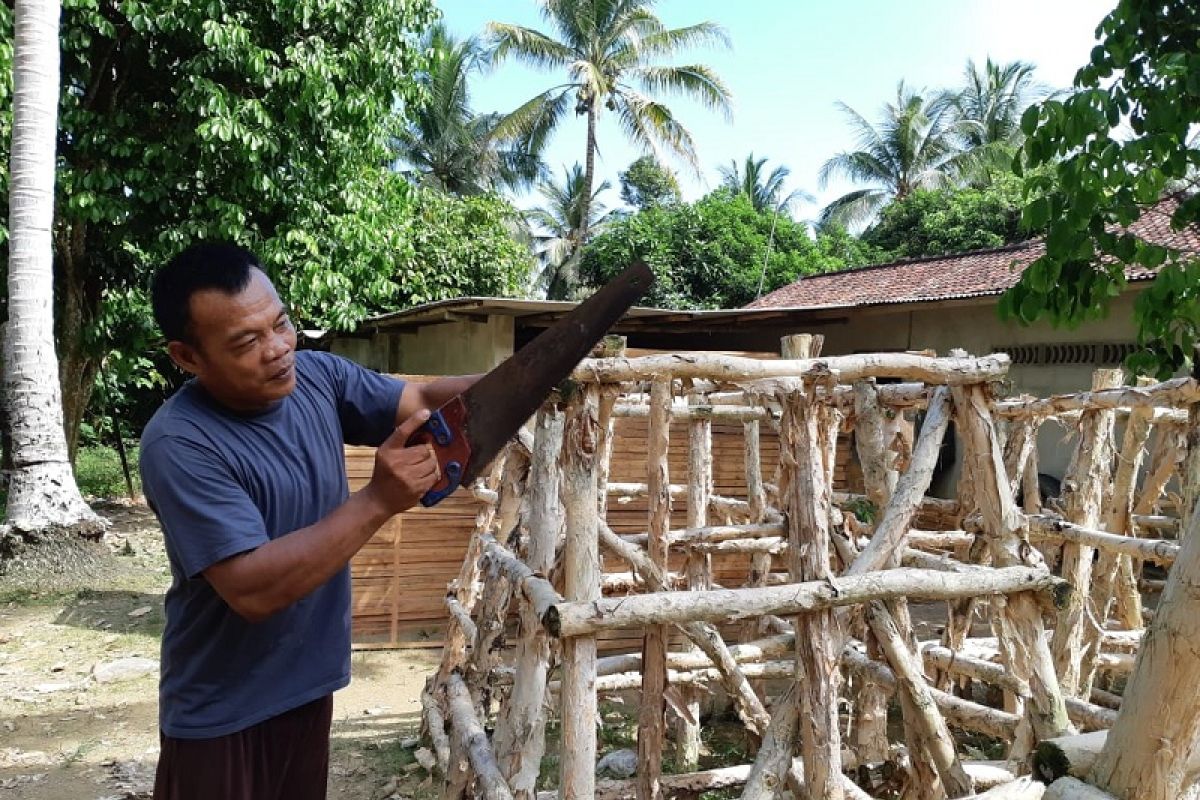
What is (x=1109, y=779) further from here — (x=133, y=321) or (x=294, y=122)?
(x=133, y=321)

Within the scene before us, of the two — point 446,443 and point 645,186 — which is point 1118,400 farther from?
point 645,186

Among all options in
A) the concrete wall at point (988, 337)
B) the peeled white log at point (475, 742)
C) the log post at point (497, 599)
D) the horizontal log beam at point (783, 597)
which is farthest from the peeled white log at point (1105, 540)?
the concrete wall at point (988, 337)

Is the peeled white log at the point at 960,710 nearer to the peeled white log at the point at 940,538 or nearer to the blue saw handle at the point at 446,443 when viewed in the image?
the peeled white log at the point at 940,538

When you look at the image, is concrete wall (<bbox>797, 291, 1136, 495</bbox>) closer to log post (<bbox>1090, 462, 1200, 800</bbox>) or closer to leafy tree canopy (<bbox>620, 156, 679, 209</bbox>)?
log post (<bbox>1090, 462, 1200, 800</bbox>)

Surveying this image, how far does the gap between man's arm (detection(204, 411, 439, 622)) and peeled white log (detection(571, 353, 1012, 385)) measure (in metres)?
1.04

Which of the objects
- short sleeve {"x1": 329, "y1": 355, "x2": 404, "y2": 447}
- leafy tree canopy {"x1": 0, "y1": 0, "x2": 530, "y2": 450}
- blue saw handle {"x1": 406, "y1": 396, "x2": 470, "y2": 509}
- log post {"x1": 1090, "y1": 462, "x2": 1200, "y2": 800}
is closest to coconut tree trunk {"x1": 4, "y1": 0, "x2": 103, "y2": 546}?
leafy tree canopy {"x1": 0, "y1": 0, "x2": 530, "y2": 450}

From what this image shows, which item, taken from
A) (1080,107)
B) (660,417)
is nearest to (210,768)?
(660,417)

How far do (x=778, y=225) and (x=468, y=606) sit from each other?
16.9 m

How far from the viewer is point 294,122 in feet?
24.7

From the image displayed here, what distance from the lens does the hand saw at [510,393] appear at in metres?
1.59

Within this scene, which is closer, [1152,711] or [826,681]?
[1152,711]

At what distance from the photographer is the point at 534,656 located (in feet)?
8.29

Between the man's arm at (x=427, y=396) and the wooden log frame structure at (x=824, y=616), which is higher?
the man's arm at (x=427, y=396)

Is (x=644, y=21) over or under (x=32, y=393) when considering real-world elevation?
over
